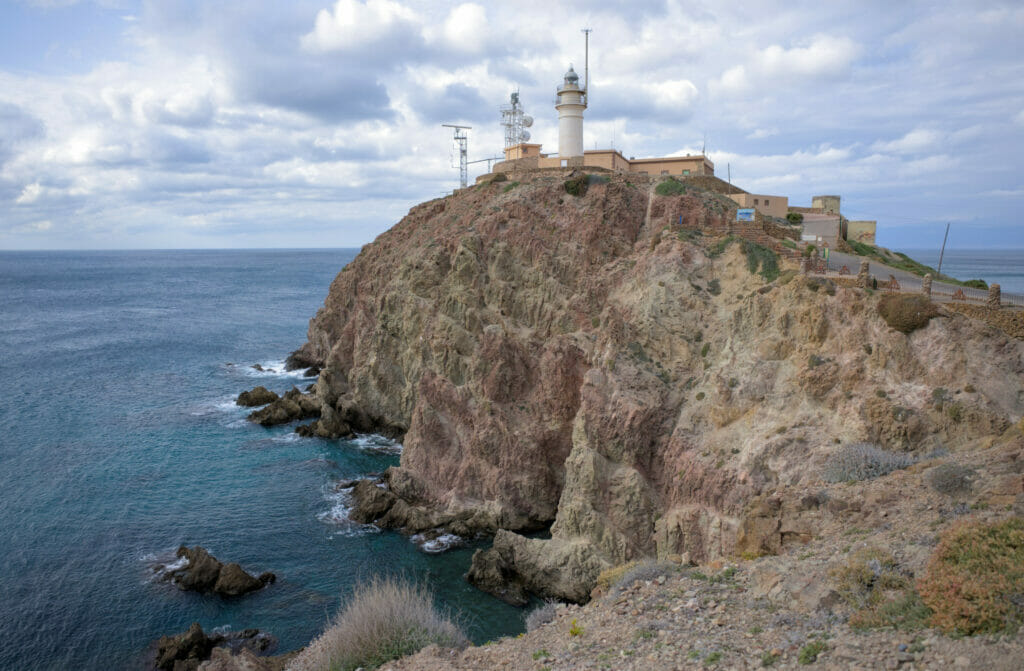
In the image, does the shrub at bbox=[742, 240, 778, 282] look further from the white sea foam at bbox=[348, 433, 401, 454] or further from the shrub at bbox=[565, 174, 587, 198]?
the white sea foam at bbox=[348, 433, 401, 454]

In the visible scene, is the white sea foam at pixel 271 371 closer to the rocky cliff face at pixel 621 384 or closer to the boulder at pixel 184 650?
the rocky cliff face at pixel 621 384

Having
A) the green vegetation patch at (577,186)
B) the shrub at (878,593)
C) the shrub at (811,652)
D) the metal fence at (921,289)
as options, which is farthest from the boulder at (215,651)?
the green vegetation patch at (577,186)

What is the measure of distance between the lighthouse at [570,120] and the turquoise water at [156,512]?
97.5 ft

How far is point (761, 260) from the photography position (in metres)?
34.5

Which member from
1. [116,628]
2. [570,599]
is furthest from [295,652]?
[570,599]

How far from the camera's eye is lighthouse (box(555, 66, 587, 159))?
5428 cm

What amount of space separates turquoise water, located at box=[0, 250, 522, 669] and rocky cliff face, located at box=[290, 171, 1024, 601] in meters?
3.60

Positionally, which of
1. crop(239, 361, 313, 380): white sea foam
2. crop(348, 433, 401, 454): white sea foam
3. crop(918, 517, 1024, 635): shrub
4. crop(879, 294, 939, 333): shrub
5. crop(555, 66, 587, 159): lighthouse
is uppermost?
crop(555, 66, 587, 159): lighthouse

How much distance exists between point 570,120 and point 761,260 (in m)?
26.4

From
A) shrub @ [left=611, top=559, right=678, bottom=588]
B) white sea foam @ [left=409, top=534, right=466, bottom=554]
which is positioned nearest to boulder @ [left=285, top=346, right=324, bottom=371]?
white sea foam @ [left=409, top=534, right=466, bottom=554]

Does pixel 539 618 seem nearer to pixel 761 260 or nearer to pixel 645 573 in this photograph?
pixel 645 573

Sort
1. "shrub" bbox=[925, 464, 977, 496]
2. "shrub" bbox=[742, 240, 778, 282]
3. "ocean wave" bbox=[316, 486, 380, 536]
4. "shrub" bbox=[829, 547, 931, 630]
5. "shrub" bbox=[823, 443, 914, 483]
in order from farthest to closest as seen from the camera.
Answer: "ocean wave" bbox=[316, 486, 380, 536] < "shrub" bbox=[742, 240, 778, 282] < "shrub" bbox=[823, 443, 914, 483] < "shrub" bbox=[925, 464, 977, 496] < "shrub" bbox=[829, 547, 931, 630]

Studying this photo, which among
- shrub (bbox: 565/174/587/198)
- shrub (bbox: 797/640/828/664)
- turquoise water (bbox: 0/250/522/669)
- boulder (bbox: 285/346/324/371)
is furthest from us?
boulder (bbox: 285/346/324/371)

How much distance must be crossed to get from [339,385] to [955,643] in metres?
51.5
